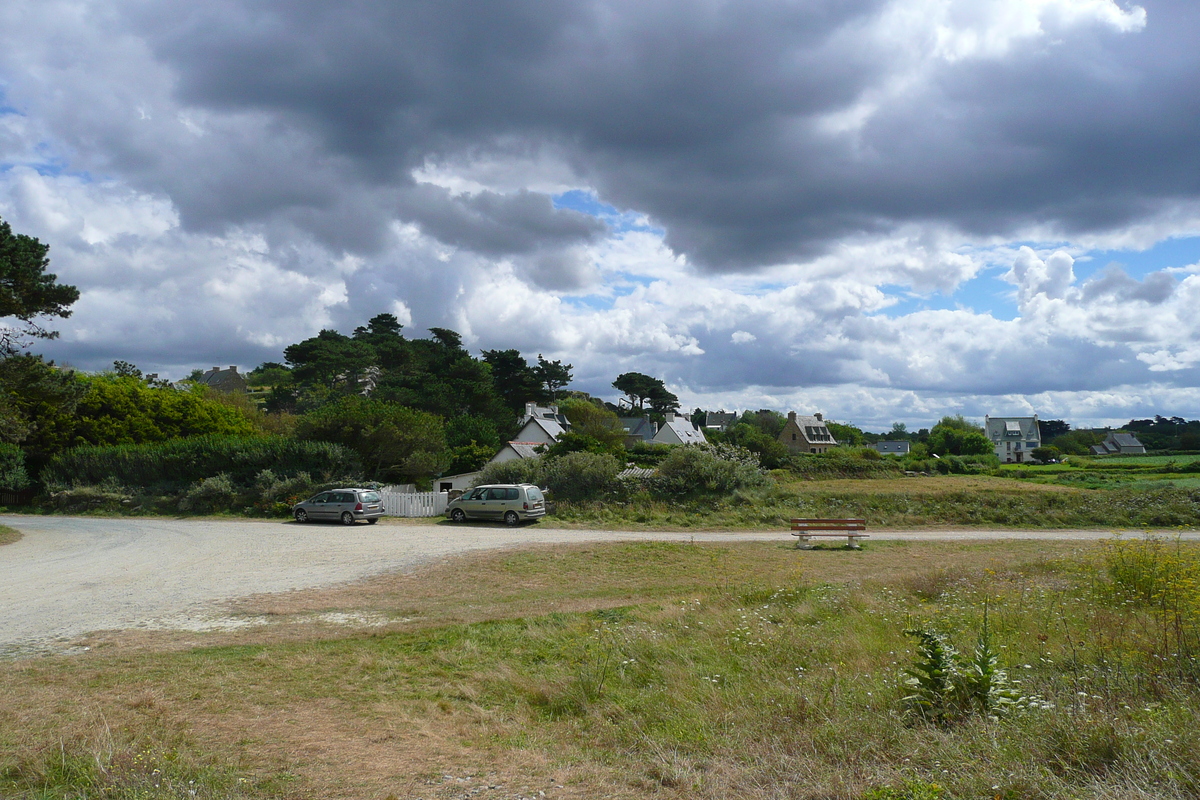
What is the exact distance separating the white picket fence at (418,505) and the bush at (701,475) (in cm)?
903

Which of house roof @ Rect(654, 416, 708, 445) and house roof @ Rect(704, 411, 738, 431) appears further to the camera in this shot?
house roof @ Rect(704, 411, 738, 431)

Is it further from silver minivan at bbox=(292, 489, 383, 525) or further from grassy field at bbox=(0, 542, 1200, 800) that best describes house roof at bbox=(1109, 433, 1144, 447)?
grassy field at bbox=(0, 542, 1200, 800)

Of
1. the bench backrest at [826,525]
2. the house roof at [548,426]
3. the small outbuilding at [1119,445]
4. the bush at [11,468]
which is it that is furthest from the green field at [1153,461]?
the bush at [11,468]

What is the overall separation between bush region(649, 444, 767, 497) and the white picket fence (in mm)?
9034

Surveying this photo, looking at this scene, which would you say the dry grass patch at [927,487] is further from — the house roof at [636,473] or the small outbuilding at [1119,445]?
the small outbuilding at [1119,445]

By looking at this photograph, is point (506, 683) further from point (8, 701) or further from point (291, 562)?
point (291, 562)

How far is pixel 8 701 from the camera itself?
6434mm

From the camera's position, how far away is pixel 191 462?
3450cm

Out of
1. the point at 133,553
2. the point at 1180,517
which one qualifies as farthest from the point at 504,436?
the point at 1180,517

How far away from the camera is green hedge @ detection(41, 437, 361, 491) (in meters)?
33.4

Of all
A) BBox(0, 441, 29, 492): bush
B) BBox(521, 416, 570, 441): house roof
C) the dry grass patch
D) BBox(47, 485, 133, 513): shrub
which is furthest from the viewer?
BBox(521, 416, 570, 441): house roof

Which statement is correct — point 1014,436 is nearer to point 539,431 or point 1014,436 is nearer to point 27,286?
point 539,431

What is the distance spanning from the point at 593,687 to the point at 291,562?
12853 mm

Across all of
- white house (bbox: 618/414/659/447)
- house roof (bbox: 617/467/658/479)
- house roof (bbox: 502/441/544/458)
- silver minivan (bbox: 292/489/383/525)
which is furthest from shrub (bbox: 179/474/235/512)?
white house (bbox: 618/414/659/447)
